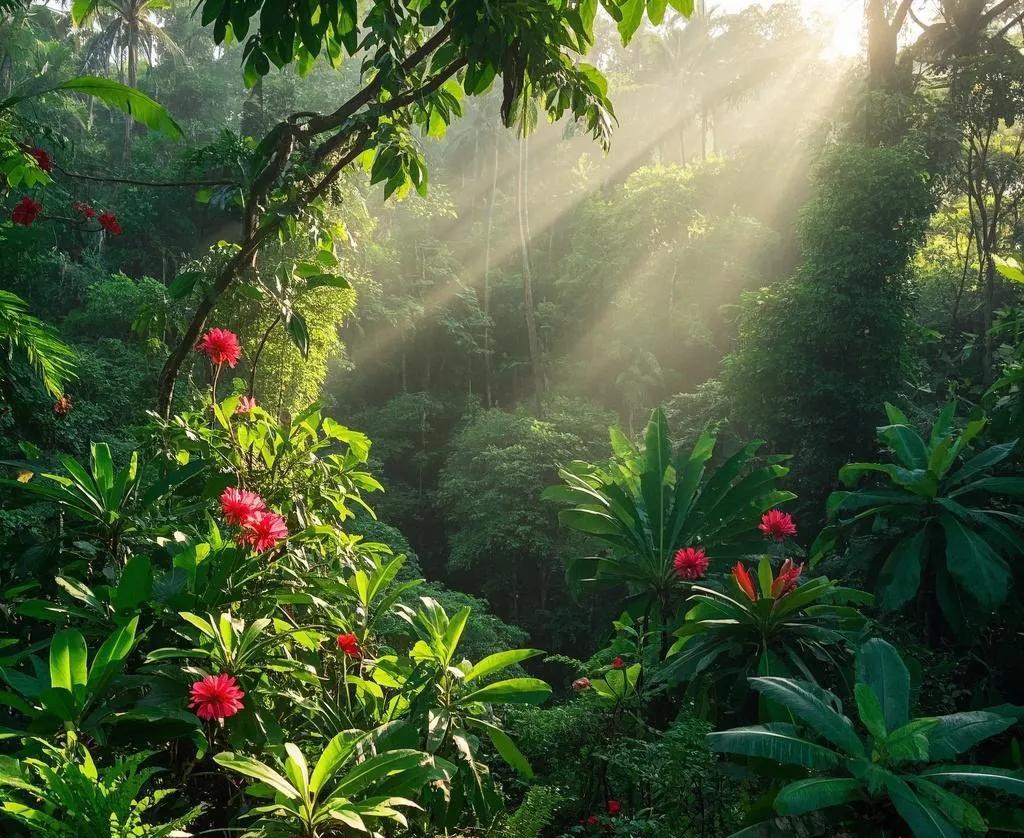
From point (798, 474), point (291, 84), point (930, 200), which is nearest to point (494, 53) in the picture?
point (798, 474)

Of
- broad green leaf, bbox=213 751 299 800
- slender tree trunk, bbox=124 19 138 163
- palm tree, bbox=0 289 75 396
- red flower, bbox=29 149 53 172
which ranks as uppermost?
slender tree trunk, bbox=124 19 138 163

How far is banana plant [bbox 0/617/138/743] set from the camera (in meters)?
Answer: 1.44

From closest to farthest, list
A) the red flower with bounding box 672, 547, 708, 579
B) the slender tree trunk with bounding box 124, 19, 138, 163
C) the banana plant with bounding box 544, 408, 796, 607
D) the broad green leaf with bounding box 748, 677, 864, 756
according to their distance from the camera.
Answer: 1. the broad green leaf with bounding box 748, 677, 864, 756
2. the red flower with bounding box 672, 547, 708, 579
3. the banana plant with bounding box 544, 408, 796, 607
4. the slender tree trunk with bounding box 124, 19, 138, 163

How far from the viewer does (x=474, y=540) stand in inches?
561

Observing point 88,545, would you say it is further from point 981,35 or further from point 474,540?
point 981,35

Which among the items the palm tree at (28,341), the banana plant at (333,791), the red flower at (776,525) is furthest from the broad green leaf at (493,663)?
the red flower at (776,525)

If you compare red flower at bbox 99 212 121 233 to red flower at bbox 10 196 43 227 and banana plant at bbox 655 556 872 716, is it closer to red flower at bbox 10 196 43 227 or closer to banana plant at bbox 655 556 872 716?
red flower at bbox 10 196 43 227

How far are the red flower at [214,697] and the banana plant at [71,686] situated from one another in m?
0.15

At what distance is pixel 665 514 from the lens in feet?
16.3

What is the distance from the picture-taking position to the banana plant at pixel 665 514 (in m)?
4.85

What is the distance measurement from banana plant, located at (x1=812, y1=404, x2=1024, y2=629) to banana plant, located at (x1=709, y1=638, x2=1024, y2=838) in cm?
166

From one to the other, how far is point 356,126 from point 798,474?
28.8 ft

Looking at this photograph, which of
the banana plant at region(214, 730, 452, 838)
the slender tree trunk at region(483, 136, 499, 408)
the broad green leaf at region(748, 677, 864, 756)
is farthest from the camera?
the slender tree trunk at region(483, 136, 499, 408)

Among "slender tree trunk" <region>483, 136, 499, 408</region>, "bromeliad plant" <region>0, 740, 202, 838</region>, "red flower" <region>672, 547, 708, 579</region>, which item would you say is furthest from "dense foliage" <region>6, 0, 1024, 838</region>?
"slender tree trunk" <region>483, 136, 499, 408</region>
